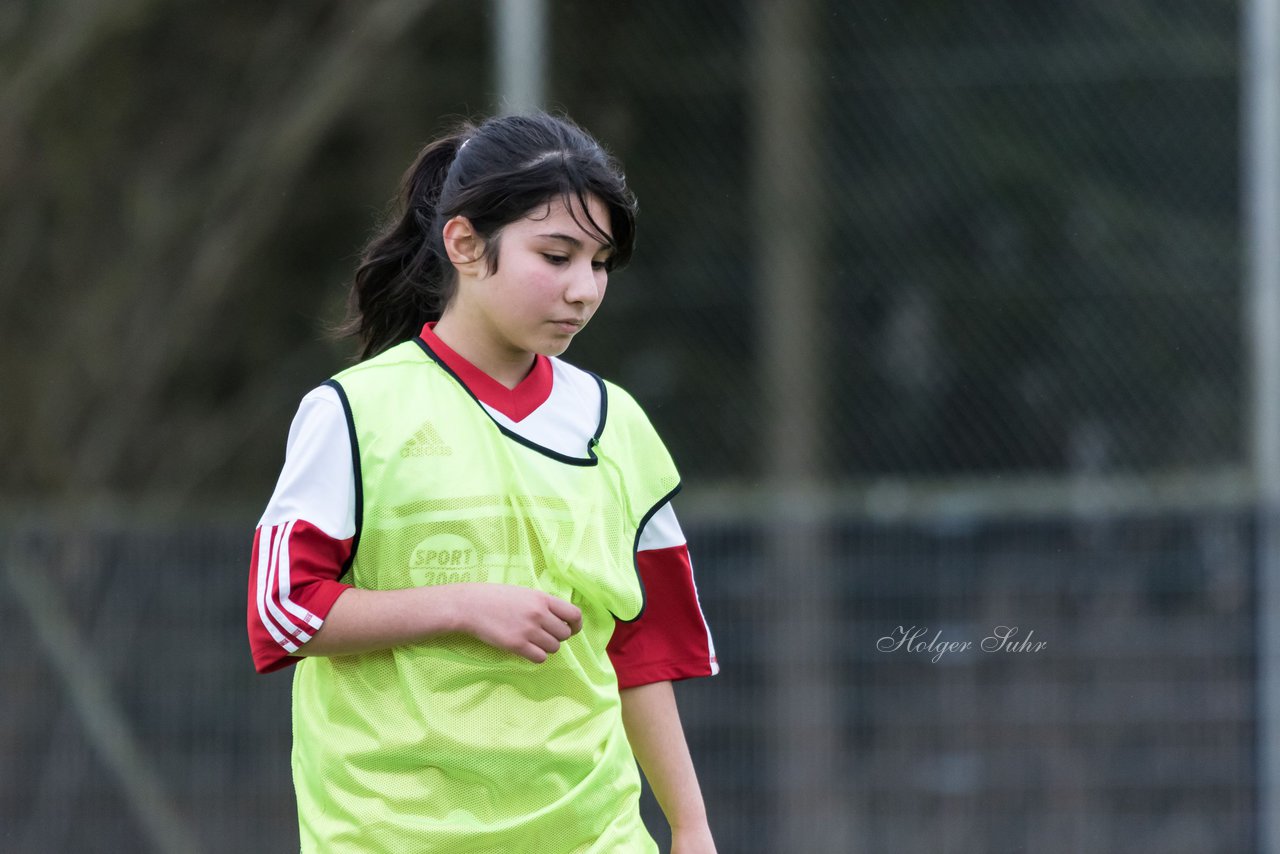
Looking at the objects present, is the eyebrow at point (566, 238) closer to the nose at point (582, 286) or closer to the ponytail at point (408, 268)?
the nose at point (582, 286)

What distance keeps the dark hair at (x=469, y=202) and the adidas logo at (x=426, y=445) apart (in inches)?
9.1

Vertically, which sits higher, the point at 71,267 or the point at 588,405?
the point at 71,267

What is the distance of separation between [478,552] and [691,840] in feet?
1.81

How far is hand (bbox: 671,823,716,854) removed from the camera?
86.9 inches

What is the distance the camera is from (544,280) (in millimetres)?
1995

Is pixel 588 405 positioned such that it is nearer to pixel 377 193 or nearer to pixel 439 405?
pixel 439 405

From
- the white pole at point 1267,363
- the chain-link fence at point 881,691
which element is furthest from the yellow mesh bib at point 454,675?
the white pole at point 1267,363

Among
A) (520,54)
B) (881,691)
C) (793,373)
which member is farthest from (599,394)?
(793,373)

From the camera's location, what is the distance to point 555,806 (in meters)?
1.98

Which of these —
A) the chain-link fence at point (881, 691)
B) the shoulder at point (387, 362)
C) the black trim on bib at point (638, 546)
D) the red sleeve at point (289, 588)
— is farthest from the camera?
the chain-link fence at point (881, 691)

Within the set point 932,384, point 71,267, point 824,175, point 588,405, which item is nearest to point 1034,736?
point 932,384

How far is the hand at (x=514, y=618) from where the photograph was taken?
1.88 m

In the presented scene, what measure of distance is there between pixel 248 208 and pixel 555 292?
518 cm

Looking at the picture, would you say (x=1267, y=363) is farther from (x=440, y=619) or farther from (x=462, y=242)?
(x=440, y=619)
